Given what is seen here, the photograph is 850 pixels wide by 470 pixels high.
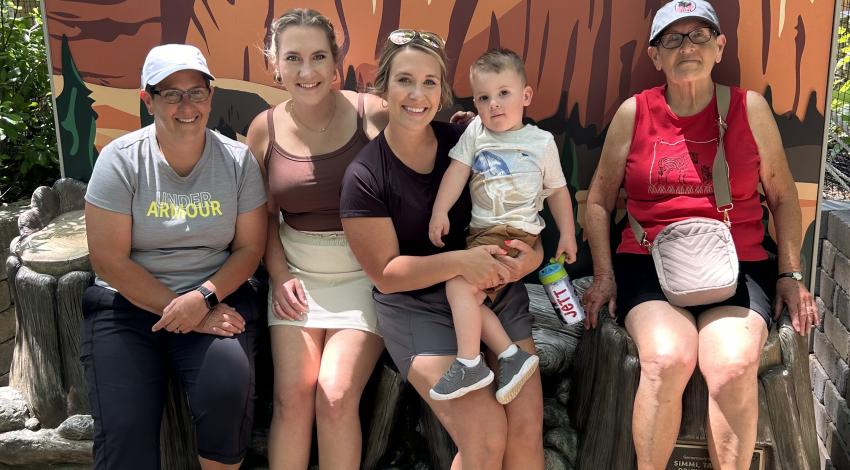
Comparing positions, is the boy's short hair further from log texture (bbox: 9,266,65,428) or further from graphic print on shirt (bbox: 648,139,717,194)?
log texture (bbox: 9,266,65,428)

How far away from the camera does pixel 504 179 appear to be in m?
2.78

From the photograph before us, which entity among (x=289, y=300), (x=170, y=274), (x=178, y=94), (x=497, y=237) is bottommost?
(x=289, y=300)

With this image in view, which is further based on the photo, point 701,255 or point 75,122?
point 75,122

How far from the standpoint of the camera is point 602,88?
136 inches

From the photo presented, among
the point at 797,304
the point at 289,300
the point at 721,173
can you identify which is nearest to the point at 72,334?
the point at 289,300

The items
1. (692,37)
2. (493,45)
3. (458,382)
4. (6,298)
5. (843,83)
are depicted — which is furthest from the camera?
(843,83)

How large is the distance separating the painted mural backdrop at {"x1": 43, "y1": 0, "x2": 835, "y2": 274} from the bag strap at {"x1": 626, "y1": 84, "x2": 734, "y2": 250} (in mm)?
354

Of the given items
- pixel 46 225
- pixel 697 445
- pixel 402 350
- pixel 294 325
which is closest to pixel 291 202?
pixel 294 325

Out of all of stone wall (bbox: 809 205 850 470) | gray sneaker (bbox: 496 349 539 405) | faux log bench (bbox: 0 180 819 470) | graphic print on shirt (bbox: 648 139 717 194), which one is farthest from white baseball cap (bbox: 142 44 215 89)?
stone wall (bbox: 809 205 850 470)

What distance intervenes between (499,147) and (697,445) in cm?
124

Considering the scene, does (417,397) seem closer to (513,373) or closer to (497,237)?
(513,373)

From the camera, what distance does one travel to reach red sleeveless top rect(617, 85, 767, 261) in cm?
305

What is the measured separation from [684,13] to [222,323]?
2.00 meters

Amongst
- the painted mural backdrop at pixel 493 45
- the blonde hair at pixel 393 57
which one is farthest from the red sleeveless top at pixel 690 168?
the blonde hair at pixel 393 57
